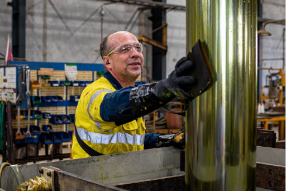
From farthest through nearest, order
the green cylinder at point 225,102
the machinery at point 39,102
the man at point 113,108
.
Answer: the machinery at point 39,102
the man at point 113,108
the green cylinder at point 225,102

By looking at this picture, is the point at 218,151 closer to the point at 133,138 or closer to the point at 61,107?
the point at 133,138

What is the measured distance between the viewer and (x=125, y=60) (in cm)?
186

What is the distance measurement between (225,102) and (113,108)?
45 centimetres

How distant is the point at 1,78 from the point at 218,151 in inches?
226

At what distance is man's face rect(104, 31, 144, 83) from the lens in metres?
1.85

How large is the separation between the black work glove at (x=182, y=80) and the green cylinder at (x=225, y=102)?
0.13 ft

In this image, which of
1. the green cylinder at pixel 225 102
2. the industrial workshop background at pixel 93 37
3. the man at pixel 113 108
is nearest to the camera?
the green cylinder at pixel 225 102

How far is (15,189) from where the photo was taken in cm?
122

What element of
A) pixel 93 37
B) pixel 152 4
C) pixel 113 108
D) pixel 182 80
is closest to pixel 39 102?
pixel 93 37

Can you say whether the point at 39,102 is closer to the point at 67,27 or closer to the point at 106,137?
the point at 67,27

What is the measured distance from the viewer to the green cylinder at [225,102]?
2.90ft

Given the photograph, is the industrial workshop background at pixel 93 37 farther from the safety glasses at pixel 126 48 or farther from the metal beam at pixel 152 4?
the safety glasses at pixel 126 48

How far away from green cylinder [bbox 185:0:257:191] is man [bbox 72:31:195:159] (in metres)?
0.24

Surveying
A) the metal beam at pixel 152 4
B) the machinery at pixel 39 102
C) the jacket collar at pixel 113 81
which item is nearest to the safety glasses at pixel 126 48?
the jacket collar at pixel 113 81
